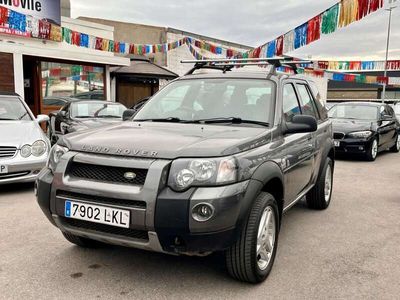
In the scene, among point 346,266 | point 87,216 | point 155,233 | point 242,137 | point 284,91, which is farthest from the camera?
point 284,91

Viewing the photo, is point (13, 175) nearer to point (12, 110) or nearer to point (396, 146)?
point (12, 110)

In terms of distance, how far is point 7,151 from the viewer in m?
5.96

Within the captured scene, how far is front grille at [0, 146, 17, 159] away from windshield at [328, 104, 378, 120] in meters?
8.40

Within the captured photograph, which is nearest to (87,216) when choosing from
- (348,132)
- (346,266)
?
(346,266)

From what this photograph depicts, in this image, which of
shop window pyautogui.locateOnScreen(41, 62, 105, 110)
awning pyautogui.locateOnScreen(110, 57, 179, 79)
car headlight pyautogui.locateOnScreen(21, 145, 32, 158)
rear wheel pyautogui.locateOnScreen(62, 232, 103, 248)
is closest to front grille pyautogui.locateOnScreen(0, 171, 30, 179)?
car headlight pyautogui.locateOnScreen(21, 145, 32, 158)

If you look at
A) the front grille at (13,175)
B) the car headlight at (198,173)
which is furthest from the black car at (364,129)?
the car headlight at (198,173)

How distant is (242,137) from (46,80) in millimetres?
13109

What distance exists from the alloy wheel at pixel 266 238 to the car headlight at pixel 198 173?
24.1 inches

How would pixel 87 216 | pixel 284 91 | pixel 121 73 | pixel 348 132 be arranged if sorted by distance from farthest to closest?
pixel 121 73, pixel 348 132, pixel 284 91, pixel 87 216

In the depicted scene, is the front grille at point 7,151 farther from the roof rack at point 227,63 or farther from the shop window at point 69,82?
the shop window at point 69,82

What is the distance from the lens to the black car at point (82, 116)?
395 inches

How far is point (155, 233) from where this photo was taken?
275 centimetres

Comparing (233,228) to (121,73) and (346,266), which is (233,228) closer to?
(346,266)

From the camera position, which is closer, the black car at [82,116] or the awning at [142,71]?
the black car at [82,116]
